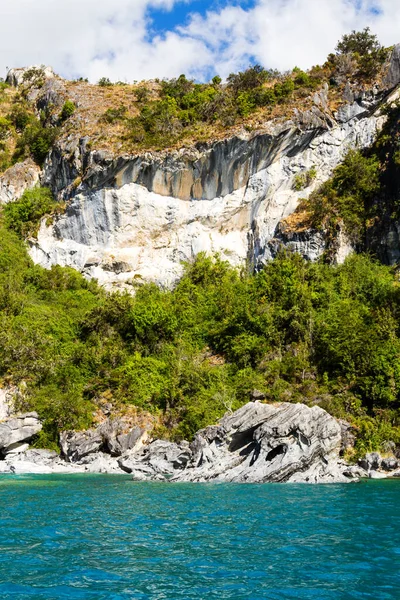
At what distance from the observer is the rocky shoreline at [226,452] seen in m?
26.7

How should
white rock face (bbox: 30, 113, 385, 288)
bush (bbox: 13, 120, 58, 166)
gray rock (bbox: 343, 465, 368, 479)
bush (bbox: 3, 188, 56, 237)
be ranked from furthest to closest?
bush (bbox: 13, 120, 58, 166) → bush (bbox: 3, 188, 56, 237) → white rock face (bbox: 30, 113, 385, 288) → gray rock (bbox: 343, 465, 368, 479)

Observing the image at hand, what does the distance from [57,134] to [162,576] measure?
198 feet

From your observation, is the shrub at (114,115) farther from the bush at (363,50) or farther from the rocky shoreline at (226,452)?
the rocky shoreline at (226,452)

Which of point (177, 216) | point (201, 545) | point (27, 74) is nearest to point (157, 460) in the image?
point (201, 545)

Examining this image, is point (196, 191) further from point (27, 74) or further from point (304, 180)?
point (27, 74)

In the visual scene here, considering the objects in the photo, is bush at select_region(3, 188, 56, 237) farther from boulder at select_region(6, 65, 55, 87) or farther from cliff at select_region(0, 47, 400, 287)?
boulder at select_region(6, 65, 55, 87)

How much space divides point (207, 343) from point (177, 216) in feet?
55.5

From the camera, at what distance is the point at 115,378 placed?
136ft

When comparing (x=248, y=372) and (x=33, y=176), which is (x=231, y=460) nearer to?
(x=248, y=372)

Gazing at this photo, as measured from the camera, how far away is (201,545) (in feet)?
42.5

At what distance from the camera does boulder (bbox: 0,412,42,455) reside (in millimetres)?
34938

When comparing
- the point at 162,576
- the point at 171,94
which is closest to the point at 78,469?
the point at 162,576

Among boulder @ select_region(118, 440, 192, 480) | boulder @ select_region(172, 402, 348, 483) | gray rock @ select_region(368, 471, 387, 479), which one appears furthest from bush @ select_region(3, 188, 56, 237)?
gray rock @ select_region(368, 471, 387, 479)

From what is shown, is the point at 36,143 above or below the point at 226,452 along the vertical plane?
above
